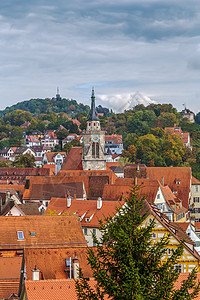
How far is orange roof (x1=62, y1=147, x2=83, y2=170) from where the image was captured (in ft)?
274

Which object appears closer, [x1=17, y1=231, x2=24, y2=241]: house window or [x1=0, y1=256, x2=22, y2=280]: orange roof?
[x1=0, y1=256, x2=22, y2=280]: orange roof

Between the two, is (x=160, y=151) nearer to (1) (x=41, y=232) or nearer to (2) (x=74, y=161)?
Answer: (2) (x=74, y=161)

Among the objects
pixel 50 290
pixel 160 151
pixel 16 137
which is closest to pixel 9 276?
pixel 50 290

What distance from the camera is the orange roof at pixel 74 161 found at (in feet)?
274

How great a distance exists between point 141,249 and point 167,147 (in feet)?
330

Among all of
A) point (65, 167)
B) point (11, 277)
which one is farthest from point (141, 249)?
point (65, 167)

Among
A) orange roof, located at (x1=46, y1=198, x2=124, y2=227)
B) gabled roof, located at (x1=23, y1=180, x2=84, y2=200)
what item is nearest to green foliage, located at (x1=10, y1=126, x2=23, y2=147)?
gabled roof, located at (x1=23, y1=180, x2=84, y2=200)

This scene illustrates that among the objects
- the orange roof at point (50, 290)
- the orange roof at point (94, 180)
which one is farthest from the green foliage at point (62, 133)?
the orange roof at point (50, 290)

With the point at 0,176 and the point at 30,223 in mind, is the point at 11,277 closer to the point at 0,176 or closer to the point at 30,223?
the point at 30,223

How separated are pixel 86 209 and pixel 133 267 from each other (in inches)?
1429

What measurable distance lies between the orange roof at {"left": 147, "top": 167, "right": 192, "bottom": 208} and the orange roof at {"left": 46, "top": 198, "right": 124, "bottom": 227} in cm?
2194

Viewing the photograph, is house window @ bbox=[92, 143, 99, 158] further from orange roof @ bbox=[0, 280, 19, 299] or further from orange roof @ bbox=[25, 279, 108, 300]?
orange roof @ bbox=[25, 279, 108, 300]

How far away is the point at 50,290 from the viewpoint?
21.2 m

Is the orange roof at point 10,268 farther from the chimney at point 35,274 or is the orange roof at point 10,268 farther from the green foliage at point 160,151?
the green foliage at point 160,151
